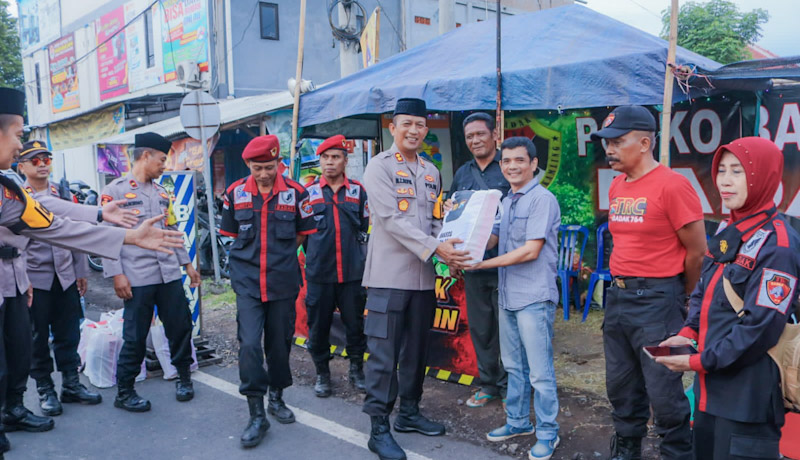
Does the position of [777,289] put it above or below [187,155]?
below

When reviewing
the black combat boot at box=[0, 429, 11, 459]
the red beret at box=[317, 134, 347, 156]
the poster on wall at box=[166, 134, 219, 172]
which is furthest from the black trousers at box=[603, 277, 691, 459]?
the poster on wall at box=[166, 134, 219, 172]

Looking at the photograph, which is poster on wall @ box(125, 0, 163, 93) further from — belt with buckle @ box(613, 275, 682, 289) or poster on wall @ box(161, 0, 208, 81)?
belt with buckle @ box(613, 275, 682, 289)

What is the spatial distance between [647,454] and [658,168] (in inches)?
68.0

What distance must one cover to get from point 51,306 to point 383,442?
9.80 ft

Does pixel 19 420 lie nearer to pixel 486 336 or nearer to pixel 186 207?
pixel 186 207

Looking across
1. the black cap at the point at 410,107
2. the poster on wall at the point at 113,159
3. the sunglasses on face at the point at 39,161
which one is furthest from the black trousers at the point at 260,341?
the poster on wall at the point at 113,159

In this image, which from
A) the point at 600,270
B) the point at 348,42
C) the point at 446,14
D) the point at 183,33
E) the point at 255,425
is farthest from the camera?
the point at 183,33

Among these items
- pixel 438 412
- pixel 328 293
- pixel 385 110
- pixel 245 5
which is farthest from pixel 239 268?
pixel 245 5

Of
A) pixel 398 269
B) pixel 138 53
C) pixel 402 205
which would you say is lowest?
pixel 398 269

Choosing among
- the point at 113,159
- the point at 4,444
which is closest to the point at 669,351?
the point at 4,444

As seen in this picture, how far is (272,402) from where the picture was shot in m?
4.38

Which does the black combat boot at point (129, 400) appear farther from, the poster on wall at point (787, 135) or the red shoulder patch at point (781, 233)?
the poster on wall at point (787, 135)

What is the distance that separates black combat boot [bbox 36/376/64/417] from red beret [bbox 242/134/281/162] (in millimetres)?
2441

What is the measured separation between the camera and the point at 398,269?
379 centimetres
